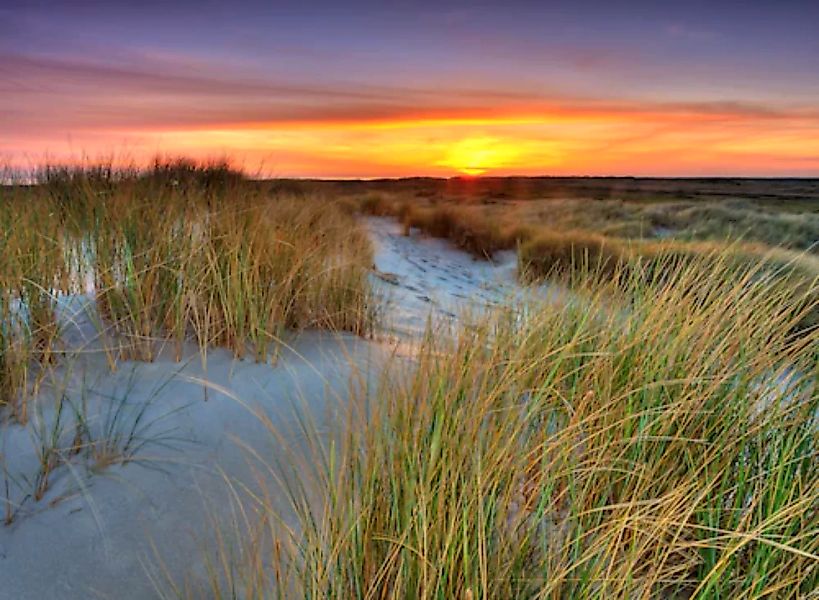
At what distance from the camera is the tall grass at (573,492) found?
1224mm

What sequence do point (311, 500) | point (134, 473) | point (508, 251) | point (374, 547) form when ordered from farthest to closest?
point (508, 251), point (134, 473), point (311, 500), point (374, 547)

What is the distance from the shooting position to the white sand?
1.59 meters

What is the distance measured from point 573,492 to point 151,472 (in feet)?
4.46

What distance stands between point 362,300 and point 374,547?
2.26 meters

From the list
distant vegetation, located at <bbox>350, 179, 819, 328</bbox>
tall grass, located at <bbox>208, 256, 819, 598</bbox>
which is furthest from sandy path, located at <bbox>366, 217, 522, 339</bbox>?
tall grass, located at <bbox>208, 256, 819, 598</bbox>

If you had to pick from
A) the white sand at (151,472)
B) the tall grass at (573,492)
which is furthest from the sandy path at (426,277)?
the tall grass at (573,492)

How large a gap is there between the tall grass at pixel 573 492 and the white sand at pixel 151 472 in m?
0.23

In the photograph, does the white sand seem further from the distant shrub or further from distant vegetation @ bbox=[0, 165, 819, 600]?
the distant shrub

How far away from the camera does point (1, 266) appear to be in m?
2.55

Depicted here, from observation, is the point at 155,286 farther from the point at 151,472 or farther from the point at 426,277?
the point at 426,277

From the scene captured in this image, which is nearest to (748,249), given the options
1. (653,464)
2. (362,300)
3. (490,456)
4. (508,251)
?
(508,251)

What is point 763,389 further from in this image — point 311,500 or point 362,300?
point 362,300

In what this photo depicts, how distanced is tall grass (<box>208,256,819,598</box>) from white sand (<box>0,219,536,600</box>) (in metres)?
0.23

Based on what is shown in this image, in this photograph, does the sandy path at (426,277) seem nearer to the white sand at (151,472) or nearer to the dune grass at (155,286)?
the dune grass at (155,286)
